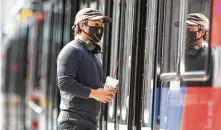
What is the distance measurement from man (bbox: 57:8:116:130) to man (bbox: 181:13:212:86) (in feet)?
2.95

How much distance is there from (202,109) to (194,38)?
1.42 ft

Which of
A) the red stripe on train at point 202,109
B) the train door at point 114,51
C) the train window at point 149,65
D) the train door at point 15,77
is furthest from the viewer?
the train door at point 15,77

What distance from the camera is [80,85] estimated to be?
434 cm

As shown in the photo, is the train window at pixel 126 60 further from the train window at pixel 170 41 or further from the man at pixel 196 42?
the man at pixel 196 42

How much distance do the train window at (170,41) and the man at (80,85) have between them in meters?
0.52

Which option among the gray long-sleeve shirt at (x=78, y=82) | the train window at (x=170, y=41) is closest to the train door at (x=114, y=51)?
the gray long-sleeve shirt at (x=78, y=82)

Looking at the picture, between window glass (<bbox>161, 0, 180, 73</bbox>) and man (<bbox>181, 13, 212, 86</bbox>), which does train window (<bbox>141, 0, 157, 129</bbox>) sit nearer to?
window glass (<bbox>161, 0, 180, 73</bbox>)

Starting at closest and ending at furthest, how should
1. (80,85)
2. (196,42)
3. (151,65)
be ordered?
1. (196,42)
2. (80,85)
3. (151,65)

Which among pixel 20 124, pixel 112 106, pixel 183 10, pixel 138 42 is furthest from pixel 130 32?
pixel 20 124

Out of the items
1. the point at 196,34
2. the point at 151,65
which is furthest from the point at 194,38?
the point at 151,65

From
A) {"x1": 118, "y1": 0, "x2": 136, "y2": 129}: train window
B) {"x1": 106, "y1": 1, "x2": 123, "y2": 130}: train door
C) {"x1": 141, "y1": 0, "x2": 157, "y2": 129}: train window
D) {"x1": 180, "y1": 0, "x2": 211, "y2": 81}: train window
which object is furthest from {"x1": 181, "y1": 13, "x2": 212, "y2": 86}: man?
{"x1": 106, "y1": 1, "x2": 123, "y2": 130}: train door

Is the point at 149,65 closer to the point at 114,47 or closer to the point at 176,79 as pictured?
the point at 176,79

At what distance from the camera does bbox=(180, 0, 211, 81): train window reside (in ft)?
11.4

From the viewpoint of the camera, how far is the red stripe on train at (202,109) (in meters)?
3.43
